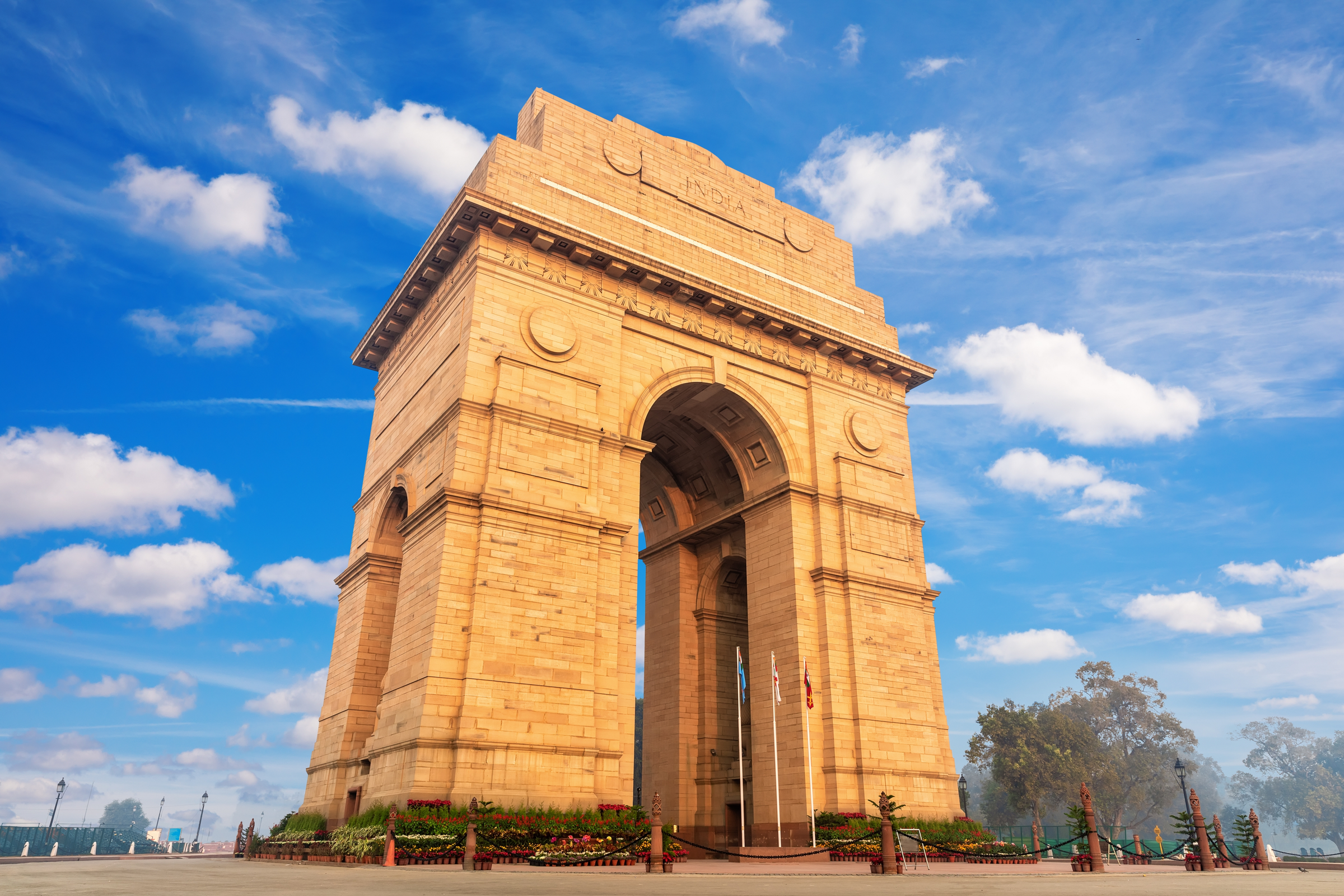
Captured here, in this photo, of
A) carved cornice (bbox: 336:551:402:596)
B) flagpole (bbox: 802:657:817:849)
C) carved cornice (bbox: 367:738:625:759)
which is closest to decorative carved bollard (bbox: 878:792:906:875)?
flagpole (bbox: 802:657:817:849)

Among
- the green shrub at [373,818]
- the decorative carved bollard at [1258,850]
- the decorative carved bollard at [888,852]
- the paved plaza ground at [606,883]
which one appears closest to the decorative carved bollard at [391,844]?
the paved plaza ground at [606,883]

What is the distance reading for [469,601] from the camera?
63.5 ft

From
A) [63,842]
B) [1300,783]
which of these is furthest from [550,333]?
[1300,783]

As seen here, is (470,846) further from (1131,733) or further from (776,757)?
(1131,733)

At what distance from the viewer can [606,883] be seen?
34.2 ft

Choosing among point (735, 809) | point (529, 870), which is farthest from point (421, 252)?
point (735, 809)

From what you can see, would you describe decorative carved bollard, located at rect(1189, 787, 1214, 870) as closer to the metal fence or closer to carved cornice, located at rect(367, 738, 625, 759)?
carved cornice, located at rect(367, 738, 625, 759)

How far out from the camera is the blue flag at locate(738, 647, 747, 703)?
25.4 metres

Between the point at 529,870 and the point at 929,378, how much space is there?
23040 millimetres

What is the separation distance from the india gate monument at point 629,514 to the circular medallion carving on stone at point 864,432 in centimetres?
11

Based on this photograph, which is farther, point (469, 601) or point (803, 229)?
point (803, 229)

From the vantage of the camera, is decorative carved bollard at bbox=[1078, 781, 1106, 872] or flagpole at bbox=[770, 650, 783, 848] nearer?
decorative carved bollard at bbox=[1078, 781, 1106, 872]

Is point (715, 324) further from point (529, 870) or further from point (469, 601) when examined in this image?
point (529, 870)

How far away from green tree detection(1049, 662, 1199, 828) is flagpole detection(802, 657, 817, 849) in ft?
165
